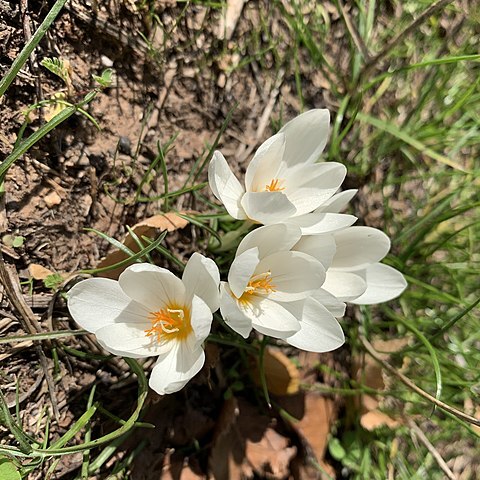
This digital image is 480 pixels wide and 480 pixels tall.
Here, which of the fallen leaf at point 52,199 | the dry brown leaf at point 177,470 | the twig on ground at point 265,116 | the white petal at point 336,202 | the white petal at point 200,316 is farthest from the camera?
the twig on ground at point 265,116

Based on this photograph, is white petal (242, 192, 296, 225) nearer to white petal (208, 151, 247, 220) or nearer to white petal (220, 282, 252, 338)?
white petal (208, 151, 247, 220)

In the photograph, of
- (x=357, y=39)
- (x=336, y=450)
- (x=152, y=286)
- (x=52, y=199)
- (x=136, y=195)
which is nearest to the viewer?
(x=152, y=286)

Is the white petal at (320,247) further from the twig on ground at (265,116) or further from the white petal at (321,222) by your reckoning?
the twig on ground at (265,116)

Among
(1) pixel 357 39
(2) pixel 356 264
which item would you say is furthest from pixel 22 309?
(1) pixel 357 39

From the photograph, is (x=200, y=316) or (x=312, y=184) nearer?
(x=200, y=316)

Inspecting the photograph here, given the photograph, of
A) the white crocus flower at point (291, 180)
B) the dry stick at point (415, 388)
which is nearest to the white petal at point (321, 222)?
the white crocus flower at point (291, 180)

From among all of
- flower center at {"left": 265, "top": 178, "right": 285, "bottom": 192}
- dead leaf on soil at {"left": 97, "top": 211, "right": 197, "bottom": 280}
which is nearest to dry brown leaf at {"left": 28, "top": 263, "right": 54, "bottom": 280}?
dead leaf on soil at {"left": 97, "top": 211, "right": 197, "bottom": 280}

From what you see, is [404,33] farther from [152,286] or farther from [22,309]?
[22,309]
